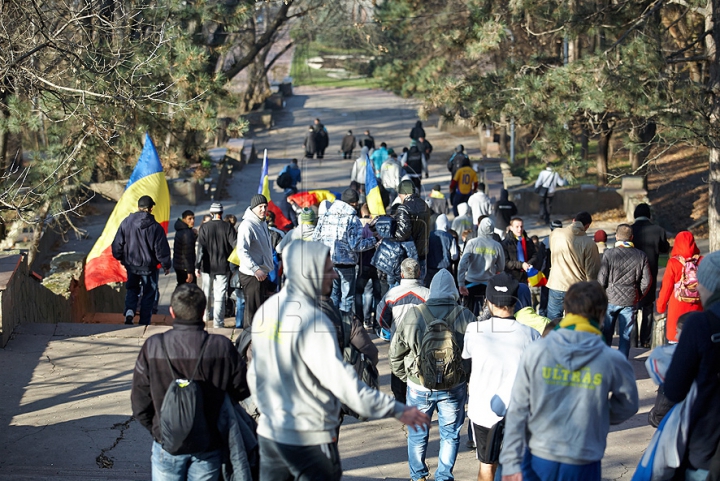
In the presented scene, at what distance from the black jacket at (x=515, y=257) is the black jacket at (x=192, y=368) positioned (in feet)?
19.8

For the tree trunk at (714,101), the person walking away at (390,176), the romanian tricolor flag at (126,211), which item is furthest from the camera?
the person walking away at (390,176)

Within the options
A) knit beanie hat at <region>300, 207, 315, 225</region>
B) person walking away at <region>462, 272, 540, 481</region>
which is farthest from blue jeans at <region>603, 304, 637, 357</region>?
person walking away at <region>462, 272, 540, 481</region>

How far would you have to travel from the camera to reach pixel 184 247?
413 inches

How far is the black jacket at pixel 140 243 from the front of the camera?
961 cm

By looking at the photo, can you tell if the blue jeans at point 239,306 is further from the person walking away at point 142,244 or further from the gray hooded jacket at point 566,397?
the gray hooded jacket at point 566,397

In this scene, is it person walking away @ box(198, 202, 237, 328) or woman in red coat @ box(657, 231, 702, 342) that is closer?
woman in red coat @ box(657, 231, 702, 342)

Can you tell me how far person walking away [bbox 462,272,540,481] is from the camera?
197 inches

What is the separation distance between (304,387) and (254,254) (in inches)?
210

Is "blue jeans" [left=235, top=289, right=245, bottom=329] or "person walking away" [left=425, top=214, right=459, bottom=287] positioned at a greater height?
"person walking away" [left=425, top=214, right=459, bottom=287]

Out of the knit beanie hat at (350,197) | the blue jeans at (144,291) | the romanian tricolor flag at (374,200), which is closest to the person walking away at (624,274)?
the knit beanie hat at (350,197)

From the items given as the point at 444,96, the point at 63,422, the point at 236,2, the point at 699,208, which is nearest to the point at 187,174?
the point at 236,2

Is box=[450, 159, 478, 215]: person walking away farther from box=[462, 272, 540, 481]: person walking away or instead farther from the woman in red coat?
box=[462, 272, 540, 481]: person walking away

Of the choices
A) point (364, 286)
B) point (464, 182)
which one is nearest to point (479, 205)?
point (464, 182)

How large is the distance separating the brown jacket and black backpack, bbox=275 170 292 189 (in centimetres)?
1027
